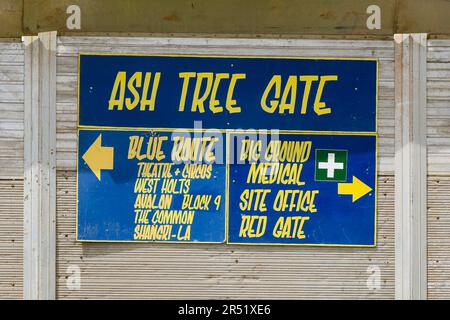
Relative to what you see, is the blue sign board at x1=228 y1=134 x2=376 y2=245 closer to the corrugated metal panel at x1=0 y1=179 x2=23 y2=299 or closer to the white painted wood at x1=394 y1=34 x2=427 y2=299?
the white painted wood at x1=394 y1=34 x2=427 y2=299

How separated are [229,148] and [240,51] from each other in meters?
0.91

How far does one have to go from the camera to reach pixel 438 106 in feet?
26.8

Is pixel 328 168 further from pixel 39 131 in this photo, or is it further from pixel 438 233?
pixel 39 131

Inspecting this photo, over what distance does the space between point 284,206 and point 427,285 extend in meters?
1.53

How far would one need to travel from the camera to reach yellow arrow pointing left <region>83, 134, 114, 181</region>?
8.15 m

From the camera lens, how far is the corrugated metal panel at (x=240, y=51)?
8.17 metres

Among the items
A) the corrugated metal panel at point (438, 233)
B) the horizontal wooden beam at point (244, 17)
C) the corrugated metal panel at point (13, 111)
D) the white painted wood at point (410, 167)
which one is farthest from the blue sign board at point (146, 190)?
the corrugated metal panel at point (438, 233)

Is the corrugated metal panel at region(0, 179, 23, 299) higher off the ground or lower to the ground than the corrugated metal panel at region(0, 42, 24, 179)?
lower

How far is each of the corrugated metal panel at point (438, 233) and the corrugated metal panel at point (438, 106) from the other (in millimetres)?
142

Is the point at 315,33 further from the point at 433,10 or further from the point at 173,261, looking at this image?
the point at 173,261

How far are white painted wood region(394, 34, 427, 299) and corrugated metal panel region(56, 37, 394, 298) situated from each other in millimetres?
72

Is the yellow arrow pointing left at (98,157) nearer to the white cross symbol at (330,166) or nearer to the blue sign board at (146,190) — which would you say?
the blue sign board at (146,190)

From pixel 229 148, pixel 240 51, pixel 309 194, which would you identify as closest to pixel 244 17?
pixel 240 51

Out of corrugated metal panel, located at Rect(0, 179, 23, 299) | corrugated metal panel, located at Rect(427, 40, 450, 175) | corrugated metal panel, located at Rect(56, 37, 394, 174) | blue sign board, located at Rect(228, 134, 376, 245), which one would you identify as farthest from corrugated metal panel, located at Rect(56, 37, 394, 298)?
corrugated metal panel, located at Rect(0, 179, 23, 299)
